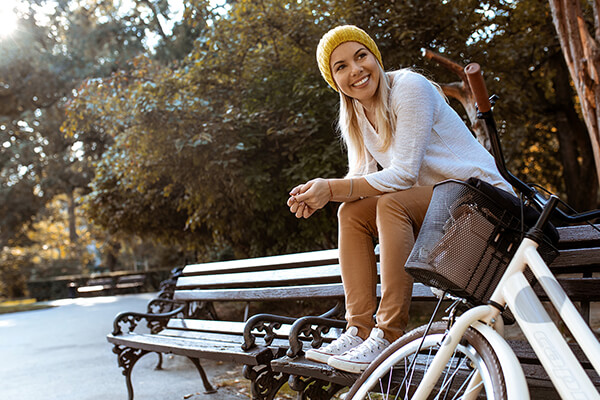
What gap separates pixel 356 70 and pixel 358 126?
0.31m

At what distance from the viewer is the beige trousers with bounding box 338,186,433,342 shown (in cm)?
203

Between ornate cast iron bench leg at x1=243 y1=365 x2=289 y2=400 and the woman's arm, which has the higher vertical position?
the woman's arm

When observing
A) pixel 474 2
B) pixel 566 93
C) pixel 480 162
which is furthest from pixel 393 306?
pixel 566 93

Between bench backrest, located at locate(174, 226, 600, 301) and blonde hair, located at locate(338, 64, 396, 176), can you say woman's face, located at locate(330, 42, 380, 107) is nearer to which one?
blonde hair, located at locate(338, 64, 396, 176)

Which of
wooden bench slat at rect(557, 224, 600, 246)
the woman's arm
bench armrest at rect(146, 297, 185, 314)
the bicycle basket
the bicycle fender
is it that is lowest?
bench armrest at rect(146, 297, 185, 314)

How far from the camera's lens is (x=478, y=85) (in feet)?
5.24

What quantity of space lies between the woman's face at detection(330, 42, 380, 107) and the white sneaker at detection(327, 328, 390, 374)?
107 cm

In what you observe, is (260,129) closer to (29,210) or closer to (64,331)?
(64,331)

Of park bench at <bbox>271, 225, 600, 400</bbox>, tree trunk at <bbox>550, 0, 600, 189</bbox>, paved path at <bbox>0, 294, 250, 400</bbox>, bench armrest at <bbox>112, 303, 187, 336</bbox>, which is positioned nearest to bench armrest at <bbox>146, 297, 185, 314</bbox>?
bench armrest at <bbox>112, 303, 187, 336</bbox>

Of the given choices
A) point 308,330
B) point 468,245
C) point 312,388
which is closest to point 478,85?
point 468,245

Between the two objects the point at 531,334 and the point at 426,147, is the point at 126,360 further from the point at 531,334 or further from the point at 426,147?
the point at 531,334

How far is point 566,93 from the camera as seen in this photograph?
38.0ft

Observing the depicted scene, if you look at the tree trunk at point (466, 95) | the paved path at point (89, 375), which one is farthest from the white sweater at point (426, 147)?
the paved path at point (89, 375)

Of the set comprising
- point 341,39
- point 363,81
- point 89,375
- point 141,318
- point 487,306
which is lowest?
point 89,375
